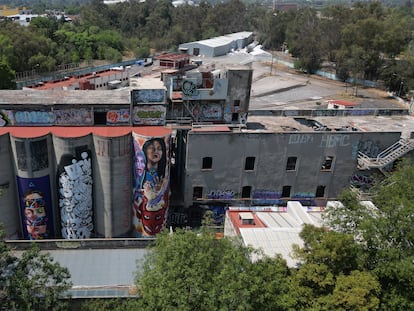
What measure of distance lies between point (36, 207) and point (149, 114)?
14581mm

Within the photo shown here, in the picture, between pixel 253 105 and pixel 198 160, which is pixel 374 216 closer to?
pixel 198 160

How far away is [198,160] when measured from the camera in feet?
147

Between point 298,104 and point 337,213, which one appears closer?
point 337,213

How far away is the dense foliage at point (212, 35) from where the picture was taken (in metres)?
111

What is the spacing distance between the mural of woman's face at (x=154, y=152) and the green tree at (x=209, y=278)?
63.3 ft

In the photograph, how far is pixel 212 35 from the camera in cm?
18450

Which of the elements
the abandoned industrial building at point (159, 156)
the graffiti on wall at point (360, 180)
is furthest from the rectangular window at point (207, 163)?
the graffiti on wall at point (360, 180)

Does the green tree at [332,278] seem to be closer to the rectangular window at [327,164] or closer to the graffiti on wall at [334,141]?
the graffiti on wall at [334,141]

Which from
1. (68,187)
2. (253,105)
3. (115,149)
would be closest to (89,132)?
(115,149)

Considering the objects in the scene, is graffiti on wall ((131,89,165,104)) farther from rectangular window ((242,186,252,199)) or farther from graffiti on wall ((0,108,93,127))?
rectangular window ((242,186,252,199))

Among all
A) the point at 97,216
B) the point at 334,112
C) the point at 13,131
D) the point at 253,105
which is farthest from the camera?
the point at 253,105

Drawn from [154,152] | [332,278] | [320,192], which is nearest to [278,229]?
[332,278]

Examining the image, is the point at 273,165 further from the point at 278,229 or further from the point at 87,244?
the point at 87,244

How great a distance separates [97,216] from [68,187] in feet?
15.6
